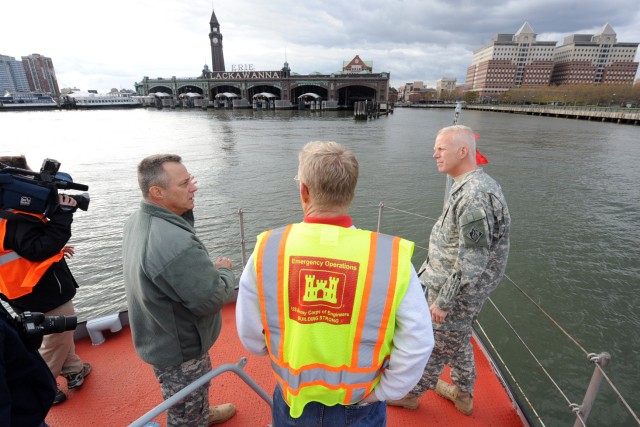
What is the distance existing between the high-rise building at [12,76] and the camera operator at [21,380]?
24727 centimetres

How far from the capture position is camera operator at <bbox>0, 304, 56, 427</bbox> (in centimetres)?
119

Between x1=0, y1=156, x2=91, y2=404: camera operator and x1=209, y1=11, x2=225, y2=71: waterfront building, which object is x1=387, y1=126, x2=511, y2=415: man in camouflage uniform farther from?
x1=209, y1=11, x2=225, y2=71: waterfront building

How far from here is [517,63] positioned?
136 meters

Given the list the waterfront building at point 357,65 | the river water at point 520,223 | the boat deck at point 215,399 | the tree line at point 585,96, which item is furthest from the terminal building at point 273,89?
the boat deck at point 215,399

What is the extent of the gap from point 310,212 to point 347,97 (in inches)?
3794

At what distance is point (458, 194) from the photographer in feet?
7.76

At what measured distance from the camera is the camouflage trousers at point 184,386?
7.13ft

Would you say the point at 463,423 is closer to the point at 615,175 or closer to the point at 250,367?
the point at 250,367

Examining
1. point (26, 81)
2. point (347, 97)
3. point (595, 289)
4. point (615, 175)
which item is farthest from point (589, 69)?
point (26, 81)

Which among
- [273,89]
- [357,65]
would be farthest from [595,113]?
[273,89]

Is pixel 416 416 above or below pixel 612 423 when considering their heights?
above

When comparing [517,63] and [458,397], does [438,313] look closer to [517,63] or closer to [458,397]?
[458,397]

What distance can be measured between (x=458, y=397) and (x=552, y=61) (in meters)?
173

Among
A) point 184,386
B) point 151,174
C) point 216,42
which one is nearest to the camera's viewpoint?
point 151,174
